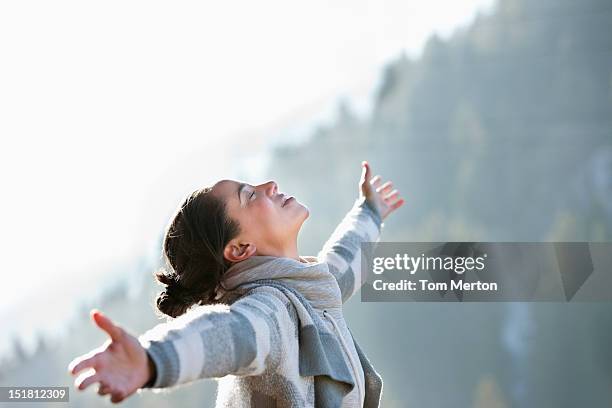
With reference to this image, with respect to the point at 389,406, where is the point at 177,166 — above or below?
above

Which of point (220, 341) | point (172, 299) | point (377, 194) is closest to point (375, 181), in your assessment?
point (377, 194)

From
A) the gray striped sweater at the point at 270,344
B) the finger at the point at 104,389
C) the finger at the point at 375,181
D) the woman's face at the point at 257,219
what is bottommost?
the finger at the point at 104,389

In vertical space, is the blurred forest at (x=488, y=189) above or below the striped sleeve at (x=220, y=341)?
above

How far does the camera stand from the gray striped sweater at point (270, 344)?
700 millimetres

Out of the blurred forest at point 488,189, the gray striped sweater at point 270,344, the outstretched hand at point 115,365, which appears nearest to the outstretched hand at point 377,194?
the gray striped sweater at point 270,344

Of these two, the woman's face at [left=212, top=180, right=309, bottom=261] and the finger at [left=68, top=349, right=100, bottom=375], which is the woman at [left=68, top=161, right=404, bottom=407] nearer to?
the woman's face at [left=212, top=180, right=309, bottom=261]

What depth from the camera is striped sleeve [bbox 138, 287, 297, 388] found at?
67cm

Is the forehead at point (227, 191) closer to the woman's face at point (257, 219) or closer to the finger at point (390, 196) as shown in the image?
the woman's face at point (257, 219)

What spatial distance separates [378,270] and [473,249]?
22 cm

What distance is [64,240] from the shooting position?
182 centimetres

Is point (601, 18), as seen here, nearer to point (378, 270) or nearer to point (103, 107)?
point (378, 270)

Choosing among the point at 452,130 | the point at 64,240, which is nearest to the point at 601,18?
Result: the point at 452,130

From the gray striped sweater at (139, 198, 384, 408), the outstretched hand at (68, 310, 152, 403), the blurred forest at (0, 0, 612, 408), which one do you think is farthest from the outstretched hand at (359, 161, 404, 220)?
the outstretched hand at (68, 310, 152, 403)

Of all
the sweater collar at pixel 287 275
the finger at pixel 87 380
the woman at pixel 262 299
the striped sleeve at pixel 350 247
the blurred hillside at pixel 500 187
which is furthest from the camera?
the blurred hillside at pixel 500 187
